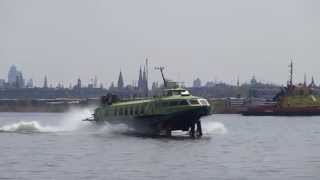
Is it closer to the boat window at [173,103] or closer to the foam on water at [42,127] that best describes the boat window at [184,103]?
the boat window at [173,103]

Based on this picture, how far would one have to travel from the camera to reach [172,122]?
7662 cm

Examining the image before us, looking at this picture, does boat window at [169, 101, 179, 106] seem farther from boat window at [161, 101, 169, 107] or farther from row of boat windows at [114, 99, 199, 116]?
boat window at [161, 101, 169, 107]

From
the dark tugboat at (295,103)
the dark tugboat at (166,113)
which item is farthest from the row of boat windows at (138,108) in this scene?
the dark tugboat at (295,103)

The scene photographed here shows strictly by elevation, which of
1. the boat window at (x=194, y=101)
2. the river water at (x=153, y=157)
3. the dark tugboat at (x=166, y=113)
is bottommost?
the river water at (x=153, y=157)

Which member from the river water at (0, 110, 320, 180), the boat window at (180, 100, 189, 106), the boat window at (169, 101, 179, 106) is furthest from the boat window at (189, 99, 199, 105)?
the river water at (0, 110, 320, 180)

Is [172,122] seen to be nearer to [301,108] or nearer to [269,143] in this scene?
[269,143]

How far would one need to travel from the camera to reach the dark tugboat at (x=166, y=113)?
246 feet

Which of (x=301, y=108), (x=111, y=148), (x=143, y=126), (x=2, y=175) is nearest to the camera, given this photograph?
(x=2, y=175)

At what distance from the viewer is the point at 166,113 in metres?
75.8

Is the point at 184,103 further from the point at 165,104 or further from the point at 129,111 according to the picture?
the point at 129,111

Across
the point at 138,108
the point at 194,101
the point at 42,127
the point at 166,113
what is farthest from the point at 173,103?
the point at 42,127

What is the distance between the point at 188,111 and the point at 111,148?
10894mm

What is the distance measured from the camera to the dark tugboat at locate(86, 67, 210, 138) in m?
75.0

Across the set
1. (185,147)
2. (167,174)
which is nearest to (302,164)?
(167,174)
